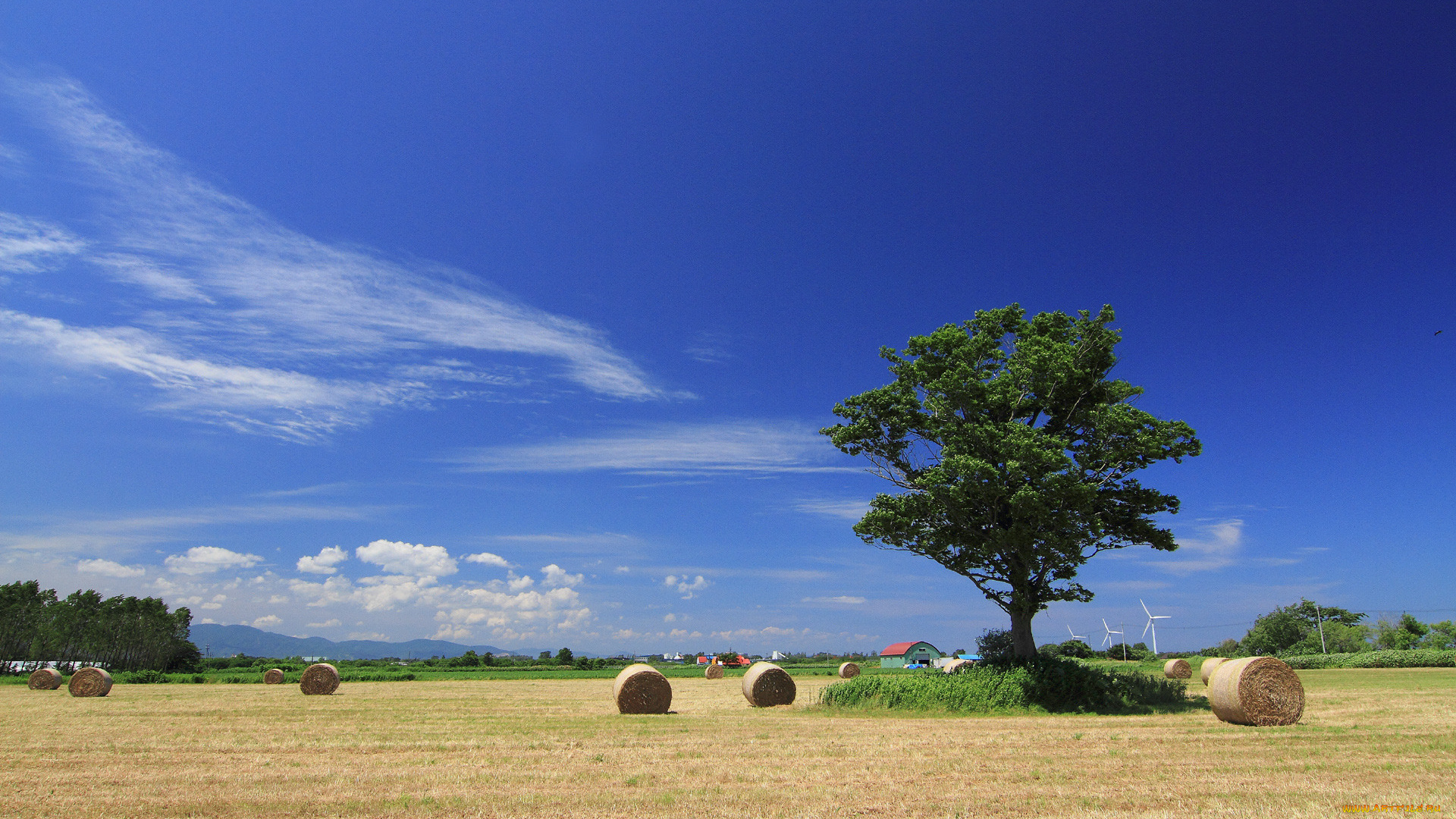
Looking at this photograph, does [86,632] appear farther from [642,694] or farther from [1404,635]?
[1404,635]

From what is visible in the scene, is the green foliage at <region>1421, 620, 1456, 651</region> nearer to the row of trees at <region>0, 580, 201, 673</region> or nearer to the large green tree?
the large green tree

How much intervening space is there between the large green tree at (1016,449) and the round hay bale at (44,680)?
2096 inches

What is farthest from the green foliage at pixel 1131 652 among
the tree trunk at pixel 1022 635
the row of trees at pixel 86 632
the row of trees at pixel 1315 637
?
the row of trees at pixel 86 632

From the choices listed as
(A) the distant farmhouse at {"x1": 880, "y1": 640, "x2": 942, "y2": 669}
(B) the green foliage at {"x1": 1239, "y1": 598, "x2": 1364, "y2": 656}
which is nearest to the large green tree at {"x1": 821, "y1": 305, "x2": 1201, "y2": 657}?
Result: (A) the distant farmhouse at {"x1": 880, "y1": 640, "x2": 942, "y2": 669}

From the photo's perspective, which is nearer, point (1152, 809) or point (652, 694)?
point (1152, 809)

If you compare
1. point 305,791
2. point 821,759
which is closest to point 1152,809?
point 821,759

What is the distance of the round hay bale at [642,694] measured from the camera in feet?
87.6

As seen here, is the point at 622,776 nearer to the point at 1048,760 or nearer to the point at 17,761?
the point at 1048,760

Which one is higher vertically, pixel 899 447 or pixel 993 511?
pixel 899 447

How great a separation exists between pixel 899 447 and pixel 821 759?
17.1 m

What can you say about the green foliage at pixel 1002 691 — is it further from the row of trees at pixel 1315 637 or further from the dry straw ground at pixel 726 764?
the row of trees at pixel 1315 637

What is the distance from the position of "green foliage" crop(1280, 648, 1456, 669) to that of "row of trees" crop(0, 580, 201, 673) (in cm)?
12043

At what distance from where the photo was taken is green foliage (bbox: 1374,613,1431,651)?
8500cm

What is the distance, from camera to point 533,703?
108ft
